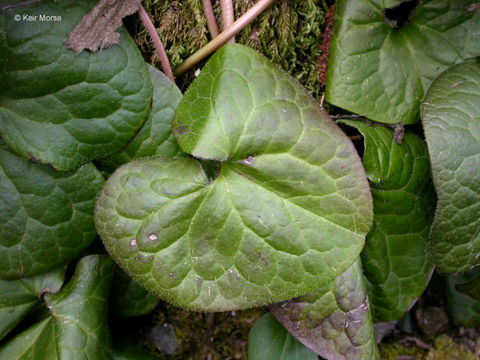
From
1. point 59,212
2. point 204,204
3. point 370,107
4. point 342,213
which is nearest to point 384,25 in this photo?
point 370,107

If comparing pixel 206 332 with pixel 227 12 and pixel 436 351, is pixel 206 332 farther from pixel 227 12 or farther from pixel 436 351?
pixel 227 12

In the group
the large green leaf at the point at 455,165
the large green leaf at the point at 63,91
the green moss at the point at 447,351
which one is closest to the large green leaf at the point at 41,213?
the large green leaf at the point at 63,91

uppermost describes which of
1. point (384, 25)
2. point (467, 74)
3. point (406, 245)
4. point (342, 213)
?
point (384, 25)

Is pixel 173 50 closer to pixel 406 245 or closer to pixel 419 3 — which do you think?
pixel 419 3

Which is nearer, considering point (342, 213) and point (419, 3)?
point (342, 213)

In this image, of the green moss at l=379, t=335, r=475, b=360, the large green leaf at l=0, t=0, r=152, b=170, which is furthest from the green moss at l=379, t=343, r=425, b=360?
the large green leaf at l=0, t=0, r=152, b=170

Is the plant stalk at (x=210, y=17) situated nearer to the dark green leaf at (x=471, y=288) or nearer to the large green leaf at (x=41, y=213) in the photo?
the large green leaf at (x=41, y=213)

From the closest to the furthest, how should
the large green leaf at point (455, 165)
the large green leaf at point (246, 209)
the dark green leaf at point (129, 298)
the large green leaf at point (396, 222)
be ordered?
1. the large green leaf at point (246, 209)
2. the large green leaf at point (455, 165)
3. the large green leaf at point (396, 222)
4. the dark green leaf at point (129, 298)
